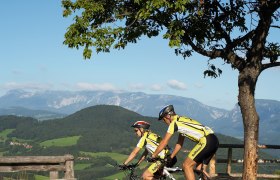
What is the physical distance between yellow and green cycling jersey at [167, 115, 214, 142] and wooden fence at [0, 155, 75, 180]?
136 inches

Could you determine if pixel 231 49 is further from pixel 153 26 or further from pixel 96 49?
pixel 96 49

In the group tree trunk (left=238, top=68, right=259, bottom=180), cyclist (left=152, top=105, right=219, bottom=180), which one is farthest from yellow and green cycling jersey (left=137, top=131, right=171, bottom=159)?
tree trunk (left=238, top=68, right=259, bottom=180)

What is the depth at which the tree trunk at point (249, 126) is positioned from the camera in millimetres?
14906

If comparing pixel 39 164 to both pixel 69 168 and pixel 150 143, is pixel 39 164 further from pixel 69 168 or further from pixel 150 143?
pixel 150 143

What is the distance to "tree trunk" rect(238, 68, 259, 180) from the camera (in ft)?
48.9

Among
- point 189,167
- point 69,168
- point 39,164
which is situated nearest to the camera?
point 189,167

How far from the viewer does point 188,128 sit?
8.53 m

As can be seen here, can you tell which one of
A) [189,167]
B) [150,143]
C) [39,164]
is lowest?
Answer: [39,164]

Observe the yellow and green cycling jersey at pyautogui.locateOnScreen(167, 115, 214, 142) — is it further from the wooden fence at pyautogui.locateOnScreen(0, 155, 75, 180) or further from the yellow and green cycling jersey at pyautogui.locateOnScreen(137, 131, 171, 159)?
the wooden fence at pyautogui.locateOnScreen(0, 155, 75, 180)

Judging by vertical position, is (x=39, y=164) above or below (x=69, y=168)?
above

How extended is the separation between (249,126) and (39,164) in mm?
7291

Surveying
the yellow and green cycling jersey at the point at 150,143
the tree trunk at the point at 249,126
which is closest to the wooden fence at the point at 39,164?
the yellow and green cycling jersey at the point at 150,143

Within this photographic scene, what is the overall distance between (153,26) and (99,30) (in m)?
2.90

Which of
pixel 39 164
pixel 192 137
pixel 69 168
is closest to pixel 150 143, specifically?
pixel 192 137
